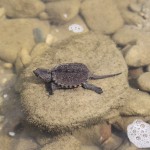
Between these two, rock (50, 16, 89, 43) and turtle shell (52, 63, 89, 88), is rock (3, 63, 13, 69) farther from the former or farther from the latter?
turtle shell (52, 63, 89, 88)

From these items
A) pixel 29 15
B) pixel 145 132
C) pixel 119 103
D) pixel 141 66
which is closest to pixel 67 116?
pixel 119 103

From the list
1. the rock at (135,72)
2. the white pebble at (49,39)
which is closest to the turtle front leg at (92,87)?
the rock at (135,72)

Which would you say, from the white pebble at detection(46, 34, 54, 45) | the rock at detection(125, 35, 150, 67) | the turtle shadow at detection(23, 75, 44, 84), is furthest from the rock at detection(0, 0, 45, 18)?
Answer: the rock at detection(125, 35, 150, 67)

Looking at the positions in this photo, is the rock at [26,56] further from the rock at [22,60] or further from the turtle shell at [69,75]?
the turtle shell at [69,75]

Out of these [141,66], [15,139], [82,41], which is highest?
[82,41]

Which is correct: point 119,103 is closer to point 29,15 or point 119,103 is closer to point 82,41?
point 82,41

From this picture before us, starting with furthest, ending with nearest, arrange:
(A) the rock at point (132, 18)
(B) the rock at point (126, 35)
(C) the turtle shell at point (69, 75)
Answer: (A) the rock at point (132, 18) → (B) the rock at point (126, 35) → (C) the turtle shell at point (69, 75)

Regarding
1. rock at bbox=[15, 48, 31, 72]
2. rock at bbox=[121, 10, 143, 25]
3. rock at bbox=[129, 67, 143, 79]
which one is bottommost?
rock at bbox=[129, 67, 143, 79]
